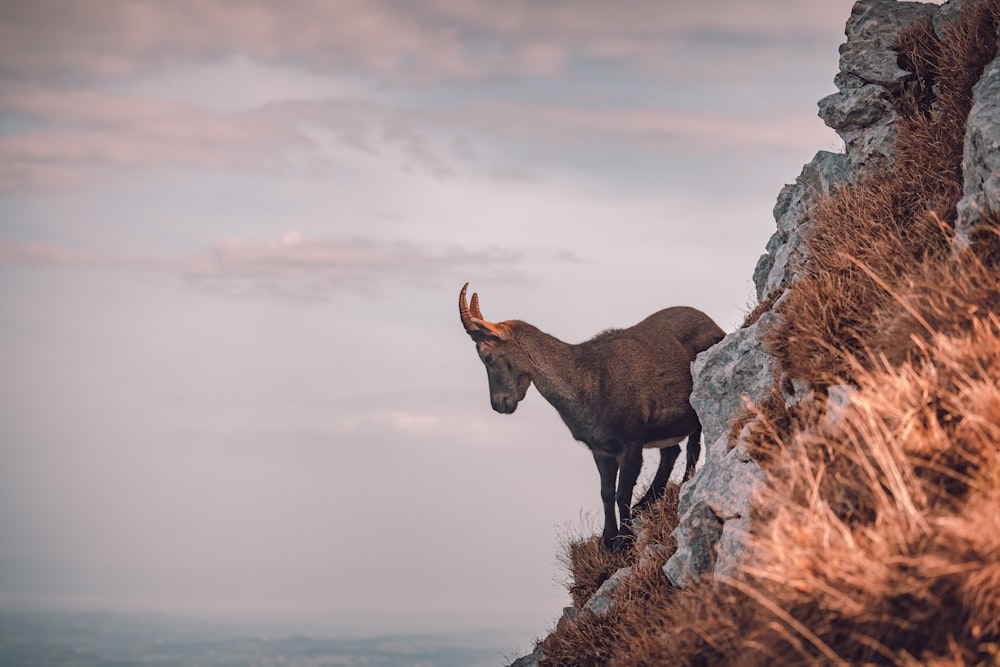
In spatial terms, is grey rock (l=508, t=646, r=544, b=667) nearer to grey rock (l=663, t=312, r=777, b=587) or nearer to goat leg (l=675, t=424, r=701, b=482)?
goat leg (l=675, t=424, r=701, b=482)

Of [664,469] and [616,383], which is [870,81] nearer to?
[616,383]

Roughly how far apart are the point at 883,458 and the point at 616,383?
900 centimetres

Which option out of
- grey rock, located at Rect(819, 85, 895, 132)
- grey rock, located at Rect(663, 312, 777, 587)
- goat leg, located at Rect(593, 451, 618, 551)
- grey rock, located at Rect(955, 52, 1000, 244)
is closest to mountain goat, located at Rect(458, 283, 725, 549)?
goat leg, located at Rect(593, 451, 618, 551)

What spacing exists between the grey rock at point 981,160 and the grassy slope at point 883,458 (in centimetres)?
35

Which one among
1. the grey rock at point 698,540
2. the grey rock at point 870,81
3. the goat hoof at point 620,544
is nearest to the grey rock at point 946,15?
the grey rock at point 870,81

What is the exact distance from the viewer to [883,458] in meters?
7.11

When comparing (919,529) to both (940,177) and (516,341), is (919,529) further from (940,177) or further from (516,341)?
(516,341)

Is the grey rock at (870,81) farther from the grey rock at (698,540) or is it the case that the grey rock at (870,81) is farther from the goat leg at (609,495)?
the goat leg at (609,495)

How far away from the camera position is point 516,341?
16.9 m

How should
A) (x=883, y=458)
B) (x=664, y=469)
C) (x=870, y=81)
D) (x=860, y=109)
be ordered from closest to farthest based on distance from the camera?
1. (x=883, y=458)
2. (x=860, y=109)
3. (x=870, y=81)
4. (x=664, y=469)

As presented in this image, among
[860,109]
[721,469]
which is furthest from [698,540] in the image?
[860,109]

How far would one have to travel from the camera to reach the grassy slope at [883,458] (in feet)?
20.6

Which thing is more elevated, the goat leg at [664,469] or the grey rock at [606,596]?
the goat leg at [664,469]

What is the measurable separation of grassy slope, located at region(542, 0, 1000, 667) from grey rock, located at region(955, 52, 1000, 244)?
35 centimetres
